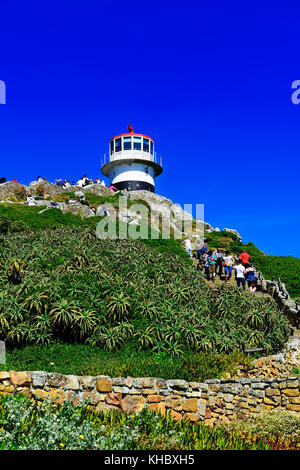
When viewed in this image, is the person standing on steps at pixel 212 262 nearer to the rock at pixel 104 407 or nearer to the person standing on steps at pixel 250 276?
the person standing on steps at pixel 250 276

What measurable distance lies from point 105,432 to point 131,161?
43.8m

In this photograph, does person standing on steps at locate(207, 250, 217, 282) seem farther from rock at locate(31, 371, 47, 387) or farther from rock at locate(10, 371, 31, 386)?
rock at locate(10, 371, 31, 386)

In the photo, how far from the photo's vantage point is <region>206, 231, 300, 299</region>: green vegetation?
26.2 meters

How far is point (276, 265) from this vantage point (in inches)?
1184

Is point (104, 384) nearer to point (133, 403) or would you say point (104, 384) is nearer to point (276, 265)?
point (133, 403)

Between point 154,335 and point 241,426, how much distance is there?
4.46 metres

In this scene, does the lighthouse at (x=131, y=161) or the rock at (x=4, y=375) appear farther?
the lighthouse at (x=131, y=161)

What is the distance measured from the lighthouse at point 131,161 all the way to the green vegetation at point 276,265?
14.3 m

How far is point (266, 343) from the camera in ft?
47.1

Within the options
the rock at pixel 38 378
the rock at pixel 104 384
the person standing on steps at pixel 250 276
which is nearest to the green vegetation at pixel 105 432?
the rock at pixel 38 378

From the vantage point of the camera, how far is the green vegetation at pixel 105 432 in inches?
301

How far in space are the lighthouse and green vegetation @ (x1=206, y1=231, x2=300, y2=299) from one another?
14.3 m

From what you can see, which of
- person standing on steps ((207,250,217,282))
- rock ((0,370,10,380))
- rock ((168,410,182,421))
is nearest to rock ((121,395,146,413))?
rock ((168,410,182,421))
